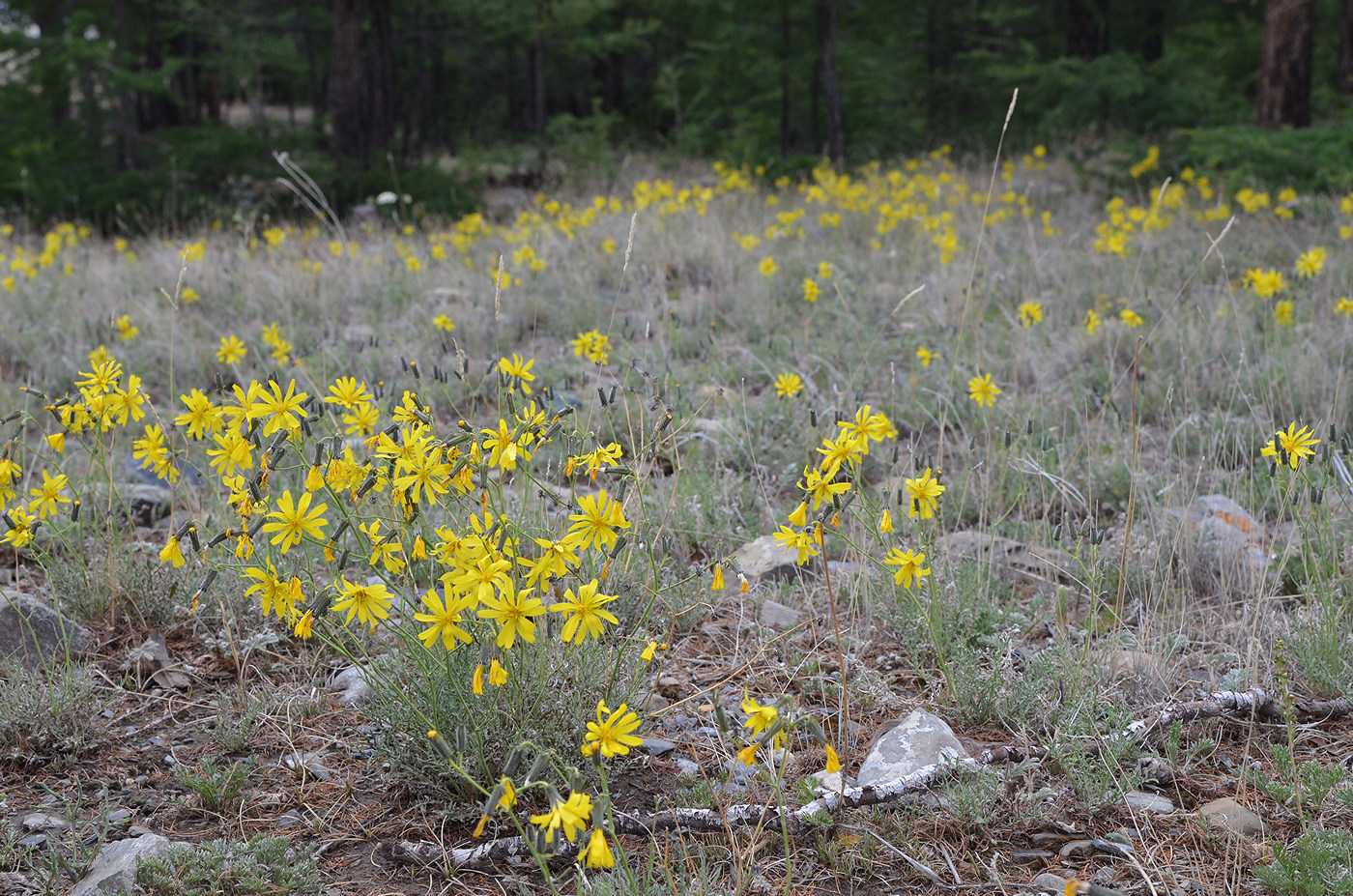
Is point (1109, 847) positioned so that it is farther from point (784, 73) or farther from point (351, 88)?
point (784, 73)

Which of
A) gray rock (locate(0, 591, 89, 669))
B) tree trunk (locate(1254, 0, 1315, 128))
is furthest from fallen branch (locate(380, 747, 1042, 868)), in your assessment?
tree trunk (locate(1254, 0, 1315, 128))

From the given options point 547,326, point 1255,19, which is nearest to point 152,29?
point 547,326

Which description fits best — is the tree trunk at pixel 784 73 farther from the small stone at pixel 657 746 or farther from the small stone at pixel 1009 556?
the small stone at pixel 657 746

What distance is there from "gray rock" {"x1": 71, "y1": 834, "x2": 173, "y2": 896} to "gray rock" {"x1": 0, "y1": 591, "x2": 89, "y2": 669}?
0.92 meters

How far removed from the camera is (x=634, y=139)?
714 inches

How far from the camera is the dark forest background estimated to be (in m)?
10.2

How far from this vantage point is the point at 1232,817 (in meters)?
2.05

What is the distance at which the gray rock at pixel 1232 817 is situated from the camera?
6.62 ft

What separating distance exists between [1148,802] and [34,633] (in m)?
2.88

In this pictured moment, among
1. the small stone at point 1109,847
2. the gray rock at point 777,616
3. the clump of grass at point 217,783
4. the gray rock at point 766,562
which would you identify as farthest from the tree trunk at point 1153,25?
the clump of grass at point 217,783

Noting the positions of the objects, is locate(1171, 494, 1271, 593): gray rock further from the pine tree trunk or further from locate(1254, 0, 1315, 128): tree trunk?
the pine tree trunk

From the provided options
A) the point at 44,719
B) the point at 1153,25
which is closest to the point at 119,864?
the point at 44,719

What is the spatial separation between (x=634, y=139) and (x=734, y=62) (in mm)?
4197

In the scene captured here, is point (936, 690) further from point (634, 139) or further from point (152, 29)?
point (152, 29)
